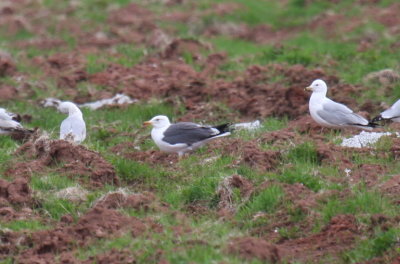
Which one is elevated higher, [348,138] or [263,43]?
[348,138]

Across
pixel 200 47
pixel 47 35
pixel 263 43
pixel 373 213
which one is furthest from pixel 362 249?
pixel 47 35

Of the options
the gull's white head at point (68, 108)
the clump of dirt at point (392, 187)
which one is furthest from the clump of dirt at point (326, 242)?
the gull's white head at point (68, 108)

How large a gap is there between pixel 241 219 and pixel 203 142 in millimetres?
2672

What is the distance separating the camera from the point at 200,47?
1917 cm

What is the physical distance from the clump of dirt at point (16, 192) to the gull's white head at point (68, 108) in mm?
3544

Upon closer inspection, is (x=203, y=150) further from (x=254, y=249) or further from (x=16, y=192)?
(x=254, y=249)

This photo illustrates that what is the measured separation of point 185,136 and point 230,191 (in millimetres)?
2053

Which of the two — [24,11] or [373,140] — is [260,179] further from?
[24,11]

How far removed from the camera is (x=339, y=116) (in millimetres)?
12500

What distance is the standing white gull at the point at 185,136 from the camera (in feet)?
39.1

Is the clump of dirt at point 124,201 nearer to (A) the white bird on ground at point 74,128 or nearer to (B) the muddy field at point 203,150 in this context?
(B) the muddy field at point 203,150

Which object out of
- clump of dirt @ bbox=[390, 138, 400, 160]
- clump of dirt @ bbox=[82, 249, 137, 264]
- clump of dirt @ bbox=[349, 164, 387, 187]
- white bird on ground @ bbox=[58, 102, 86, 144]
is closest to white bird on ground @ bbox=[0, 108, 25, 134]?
white bird on ground @ bbox=[58, 102, 86, 144]

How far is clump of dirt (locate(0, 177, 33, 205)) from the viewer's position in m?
10.1

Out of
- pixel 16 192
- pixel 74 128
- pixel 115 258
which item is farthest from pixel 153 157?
pixel 115 258
